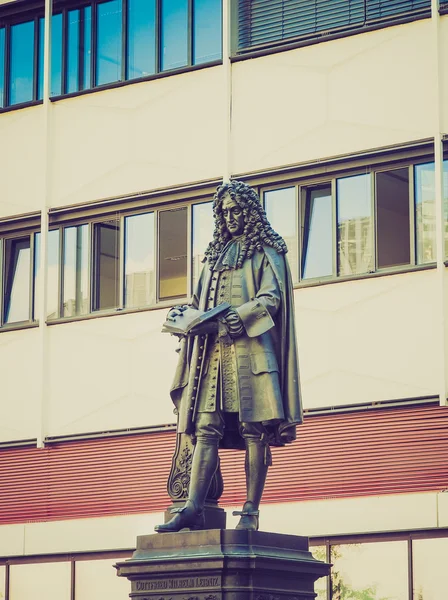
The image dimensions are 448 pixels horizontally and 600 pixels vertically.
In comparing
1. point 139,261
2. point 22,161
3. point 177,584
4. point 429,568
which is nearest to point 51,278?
point 139,261

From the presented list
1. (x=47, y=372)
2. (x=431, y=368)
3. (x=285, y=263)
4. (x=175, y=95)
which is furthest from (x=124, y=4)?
(x=285, y=263)

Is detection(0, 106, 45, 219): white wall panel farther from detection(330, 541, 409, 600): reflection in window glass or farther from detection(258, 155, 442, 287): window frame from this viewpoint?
detection(330, 541, 409, 600): reflection in window glass

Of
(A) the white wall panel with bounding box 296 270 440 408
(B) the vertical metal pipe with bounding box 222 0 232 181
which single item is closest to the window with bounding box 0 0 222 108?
(B) the vertical metal pipe with bounding box 222 0 232 181

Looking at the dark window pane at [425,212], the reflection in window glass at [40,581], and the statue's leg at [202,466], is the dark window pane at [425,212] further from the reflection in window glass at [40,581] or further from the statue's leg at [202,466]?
the statue's leg at [202,466]

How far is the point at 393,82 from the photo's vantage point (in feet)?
83.1

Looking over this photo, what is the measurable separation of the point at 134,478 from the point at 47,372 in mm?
2439

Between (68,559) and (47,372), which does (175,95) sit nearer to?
(47,372)

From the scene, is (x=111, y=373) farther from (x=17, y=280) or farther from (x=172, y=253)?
(x=17, y=280)

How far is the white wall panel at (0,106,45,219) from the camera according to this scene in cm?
2912

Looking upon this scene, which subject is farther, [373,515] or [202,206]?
[202,206]

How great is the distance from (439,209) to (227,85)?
4.36 metres

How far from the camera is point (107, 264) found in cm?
2831

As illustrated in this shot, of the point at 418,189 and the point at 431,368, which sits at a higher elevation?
the point at 418,189

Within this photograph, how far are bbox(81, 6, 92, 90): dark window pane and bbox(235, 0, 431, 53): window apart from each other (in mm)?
2916
